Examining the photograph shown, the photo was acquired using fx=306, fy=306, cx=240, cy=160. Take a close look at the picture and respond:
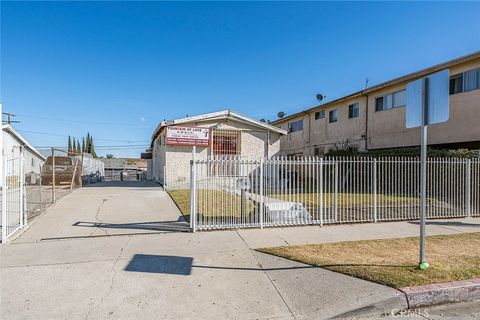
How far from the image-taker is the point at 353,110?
834 inches

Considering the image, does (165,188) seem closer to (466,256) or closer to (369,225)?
(369,225)

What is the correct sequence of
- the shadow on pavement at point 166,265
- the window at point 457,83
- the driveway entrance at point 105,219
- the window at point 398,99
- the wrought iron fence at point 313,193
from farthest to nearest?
1. the window at point 398,99
2. the window at point 457,83
3. the wrought iron fence at point 313,193
4. the driveway entrance at point 105,219
5. the shadow on pavement at point 166,265

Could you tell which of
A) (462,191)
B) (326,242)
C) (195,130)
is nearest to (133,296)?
(326,242)

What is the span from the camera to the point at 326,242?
6.46 m

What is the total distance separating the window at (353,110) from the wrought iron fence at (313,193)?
31.8 feet

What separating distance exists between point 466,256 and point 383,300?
2835 millimetres

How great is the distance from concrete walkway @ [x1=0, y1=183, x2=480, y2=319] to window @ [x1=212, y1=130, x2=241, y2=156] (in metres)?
10.8

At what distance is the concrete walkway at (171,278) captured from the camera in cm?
365

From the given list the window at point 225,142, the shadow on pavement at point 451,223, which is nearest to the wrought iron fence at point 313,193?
the shadow on pavement at point 451,223

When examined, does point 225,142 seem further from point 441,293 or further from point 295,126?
point 441,293

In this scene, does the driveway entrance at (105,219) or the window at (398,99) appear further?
the window at (398,99)

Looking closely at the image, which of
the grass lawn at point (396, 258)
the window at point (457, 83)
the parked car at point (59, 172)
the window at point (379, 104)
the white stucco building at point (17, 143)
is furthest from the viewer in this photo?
the white stucco building at point (17, 143)

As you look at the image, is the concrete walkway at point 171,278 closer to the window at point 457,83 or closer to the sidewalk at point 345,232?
the sidewalk at point 345,232

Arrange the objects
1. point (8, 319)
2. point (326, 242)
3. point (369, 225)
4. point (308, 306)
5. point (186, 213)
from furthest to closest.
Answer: point (186, 213) → point (369, 225) → point (326, 242) → point (308, 306) → point (8, 319)
